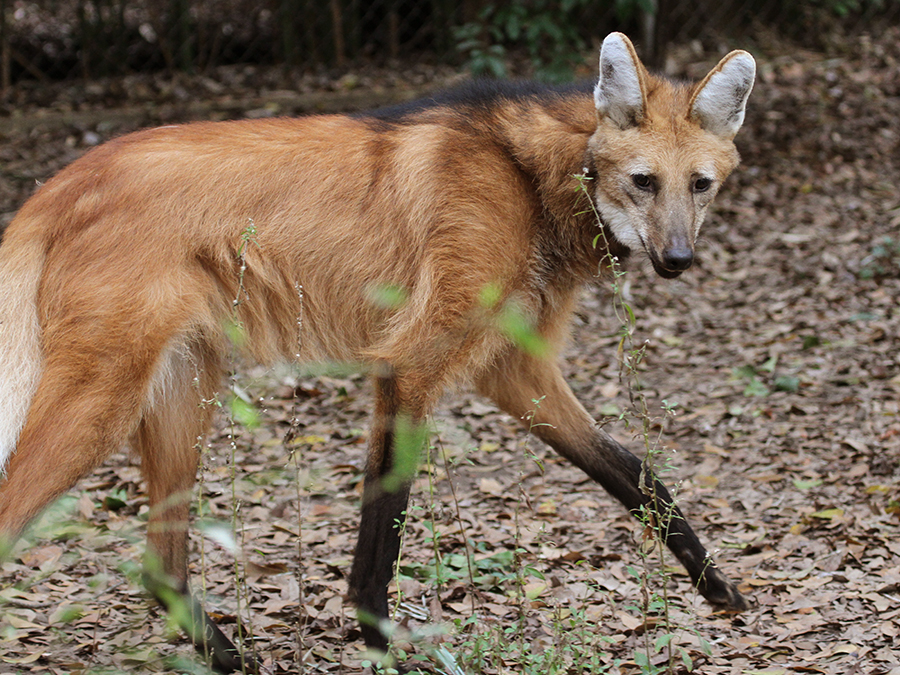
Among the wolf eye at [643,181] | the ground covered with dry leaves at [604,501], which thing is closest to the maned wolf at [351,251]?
the wolf eye at [643,181]

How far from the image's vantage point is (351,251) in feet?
8.77

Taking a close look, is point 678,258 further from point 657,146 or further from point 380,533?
point 380,533

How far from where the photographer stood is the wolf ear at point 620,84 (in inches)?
102

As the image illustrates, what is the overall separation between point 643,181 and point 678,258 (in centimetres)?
27

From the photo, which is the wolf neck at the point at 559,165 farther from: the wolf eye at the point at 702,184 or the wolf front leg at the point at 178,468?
the wolf front leg at the point at 178,468

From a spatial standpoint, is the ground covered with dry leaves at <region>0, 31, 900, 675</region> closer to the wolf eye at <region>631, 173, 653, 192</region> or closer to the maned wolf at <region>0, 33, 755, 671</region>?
the maned wolf at <region>0, 33, 755, 671</region>

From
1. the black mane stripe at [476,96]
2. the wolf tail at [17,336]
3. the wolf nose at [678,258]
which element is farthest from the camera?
the black mane stripe at [476,96]

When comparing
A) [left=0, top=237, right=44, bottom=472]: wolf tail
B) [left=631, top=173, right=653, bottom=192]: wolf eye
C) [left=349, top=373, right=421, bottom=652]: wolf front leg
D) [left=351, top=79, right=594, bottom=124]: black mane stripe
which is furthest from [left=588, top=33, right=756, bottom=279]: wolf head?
[left=0, top=237, right=44, bottom=472]: wolf tail

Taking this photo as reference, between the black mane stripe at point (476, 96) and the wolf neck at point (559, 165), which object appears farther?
the black mane stripe at point (476, 96)

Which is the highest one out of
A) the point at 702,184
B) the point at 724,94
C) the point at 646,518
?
the point at 724,94

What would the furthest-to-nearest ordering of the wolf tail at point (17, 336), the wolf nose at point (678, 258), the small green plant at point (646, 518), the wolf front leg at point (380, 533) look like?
the wolf front leg at point (380, 533) < the wolf nose at point (678, 258) < the wolf tail at point (17, 336) < the small green plant at point (646, 518)

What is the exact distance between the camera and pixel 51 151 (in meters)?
6.27

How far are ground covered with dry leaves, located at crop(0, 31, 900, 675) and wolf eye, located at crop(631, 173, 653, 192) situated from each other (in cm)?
50

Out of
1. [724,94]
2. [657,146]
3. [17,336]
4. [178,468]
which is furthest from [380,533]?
[724,94]
